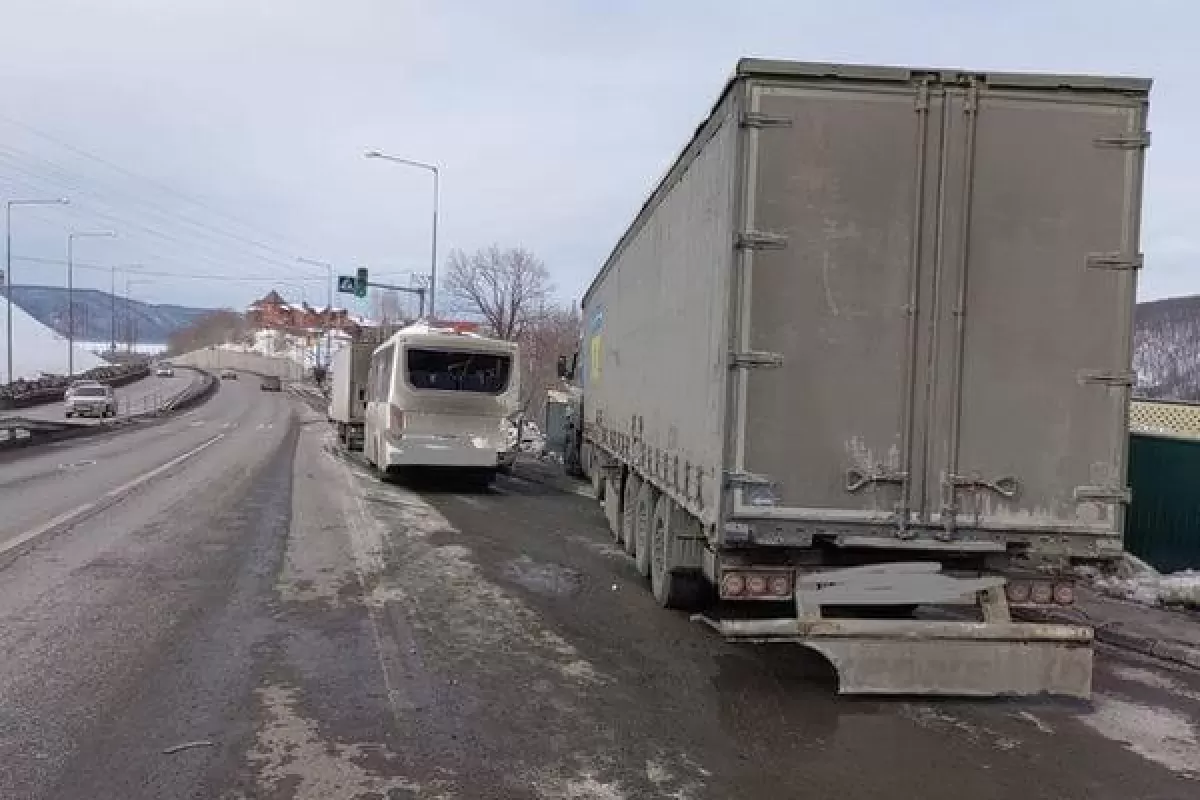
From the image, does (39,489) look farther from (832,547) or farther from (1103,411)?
(1103,411)

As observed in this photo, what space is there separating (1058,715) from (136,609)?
21.8ft

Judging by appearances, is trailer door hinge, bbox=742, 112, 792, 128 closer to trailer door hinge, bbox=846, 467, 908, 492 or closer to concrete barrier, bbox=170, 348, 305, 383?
trailer door hinge, bbox=846, 467, 908, 492

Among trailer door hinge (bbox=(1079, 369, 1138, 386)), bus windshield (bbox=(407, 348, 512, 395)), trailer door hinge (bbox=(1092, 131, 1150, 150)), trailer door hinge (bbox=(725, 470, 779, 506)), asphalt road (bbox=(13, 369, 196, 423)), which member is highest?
trailer door hinge (bbox=(1092, 131, 1150, 150))

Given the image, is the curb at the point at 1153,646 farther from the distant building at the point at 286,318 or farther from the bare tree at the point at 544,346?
the distant building at the point at 286,318

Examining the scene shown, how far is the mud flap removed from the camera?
626 cm

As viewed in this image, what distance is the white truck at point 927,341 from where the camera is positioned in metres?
6.29

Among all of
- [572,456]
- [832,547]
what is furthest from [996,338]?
[572,456]

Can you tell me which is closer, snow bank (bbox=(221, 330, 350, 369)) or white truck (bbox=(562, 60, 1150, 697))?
white truck (bbox=(562, 60, 1150, 697))

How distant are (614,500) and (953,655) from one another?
6.94 metres

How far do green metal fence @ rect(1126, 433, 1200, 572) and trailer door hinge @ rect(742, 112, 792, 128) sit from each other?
7.39m

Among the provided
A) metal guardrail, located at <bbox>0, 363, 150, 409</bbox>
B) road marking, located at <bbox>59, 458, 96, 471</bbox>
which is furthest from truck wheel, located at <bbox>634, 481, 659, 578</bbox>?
metal guardrail, located at <bbox>0, 363, 150, 409</bbox>

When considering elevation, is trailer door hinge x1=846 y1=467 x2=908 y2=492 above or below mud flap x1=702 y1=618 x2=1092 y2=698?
above

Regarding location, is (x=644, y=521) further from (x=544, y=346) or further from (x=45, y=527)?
(x=544, y=346)

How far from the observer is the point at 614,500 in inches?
510
